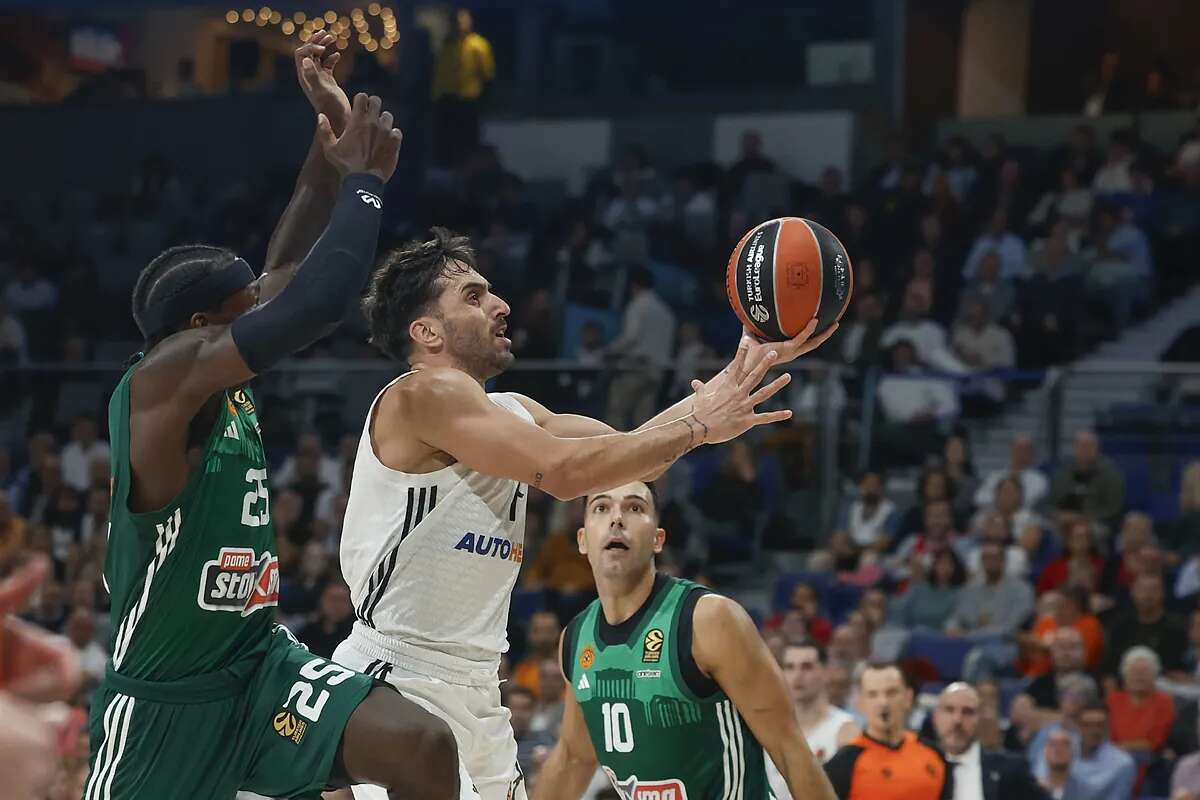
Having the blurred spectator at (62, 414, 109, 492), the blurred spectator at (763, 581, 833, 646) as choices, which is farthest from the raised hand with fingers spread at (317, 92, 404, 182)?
the blurred spectator at (62, 414, 109, 492)

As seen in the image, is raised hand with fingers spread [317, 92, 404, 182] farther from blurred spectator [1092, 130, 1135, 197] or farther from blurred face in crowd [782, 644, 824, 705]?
blurred spectator [1092, 130, 1135, 197]

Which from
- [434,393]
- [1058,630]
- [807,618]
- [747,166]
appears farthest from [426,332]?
[747,166]

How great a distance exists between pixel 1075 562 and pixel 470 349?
6.44 meters

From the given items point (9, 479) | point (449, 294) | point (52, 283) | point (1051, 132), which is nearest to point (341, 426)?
point (9, 479)

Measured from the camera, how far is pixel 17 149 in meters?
20.4

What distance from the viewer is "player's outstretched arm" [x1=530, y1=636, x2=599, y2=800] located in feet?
19.4

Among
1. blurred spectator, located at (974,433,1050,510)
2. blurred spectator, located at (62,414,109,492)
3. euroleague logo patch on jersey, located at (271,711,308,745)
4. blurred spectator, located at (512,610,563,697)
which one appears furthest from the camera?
blurred spectator, located at (62,414,109,492)

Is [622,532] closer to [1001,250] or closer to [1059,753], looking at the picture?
[1059,753]

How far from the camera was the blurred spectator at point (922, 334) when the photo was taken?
13117mm

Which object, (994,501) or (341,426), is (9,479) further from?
(994,501)

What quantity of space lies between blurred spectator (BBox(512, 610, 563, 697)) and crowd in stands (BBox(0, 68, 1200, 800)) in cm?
2

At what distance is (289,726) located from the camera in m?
4.68

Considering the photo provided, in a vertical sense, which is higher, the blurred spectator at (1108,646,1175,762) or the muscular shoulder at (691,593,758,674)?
the muscular shoulder at (691,593,758,674)

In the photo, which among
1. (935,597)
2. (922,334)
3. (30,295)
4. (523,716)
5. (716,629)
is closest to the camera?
(716,629)
